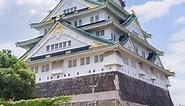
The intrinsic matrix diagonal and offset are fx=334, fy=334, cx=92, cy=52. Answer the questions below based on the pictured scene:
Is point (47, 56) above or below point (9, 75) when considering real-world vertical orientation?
above

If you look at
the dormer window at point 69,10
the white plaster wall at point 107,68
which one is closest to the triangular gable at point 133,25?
the white plaster wall at point 107,68

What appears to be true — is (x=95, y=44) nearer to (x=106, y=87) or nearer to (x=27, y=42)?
(x=106, y=87)

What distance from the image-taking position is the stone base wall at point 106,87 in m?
30.5

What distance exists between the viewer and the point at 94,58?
1259 inches

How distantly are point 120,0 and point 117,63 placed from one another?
47.7 feet

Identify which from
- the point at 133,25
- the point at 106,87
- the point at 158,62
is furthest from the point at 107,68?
the point at 158,62

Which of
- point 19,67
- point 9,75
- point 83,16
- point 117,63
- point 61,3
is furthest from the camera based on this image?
point 61,3

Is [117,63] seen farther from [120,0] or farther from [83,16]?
[120,0]

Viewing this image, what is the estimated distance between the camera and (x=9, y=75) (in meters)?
20.5

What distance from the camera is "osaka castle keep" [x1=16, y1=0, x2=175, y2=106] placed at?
30672mm

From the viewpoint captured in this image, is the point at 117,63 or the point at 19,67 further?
the point at 117,63

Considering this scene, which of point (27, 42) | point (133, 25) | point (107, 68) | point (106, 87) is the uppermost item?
point (133, 25)

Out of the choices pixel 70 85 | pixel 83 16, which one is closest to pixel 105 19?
pixel 83 16

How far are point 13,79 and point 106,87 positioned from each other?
11.9 m
